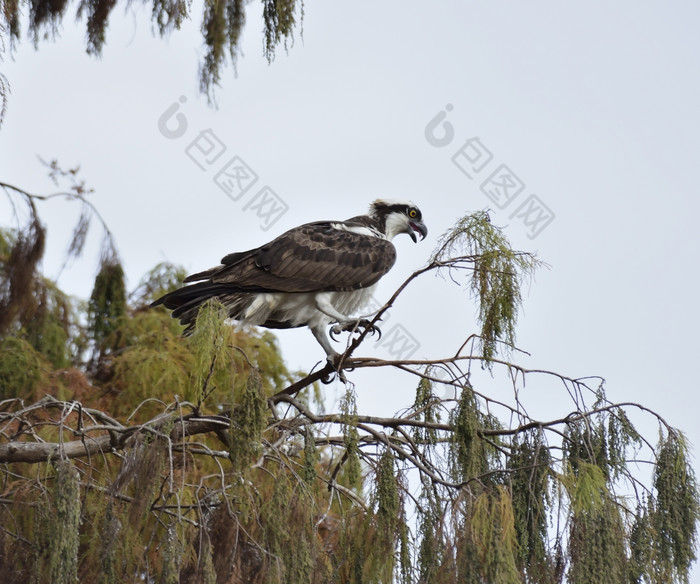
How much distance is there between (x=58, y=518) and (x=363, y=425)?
1.66 meters

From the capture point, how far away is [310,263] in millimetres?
6641

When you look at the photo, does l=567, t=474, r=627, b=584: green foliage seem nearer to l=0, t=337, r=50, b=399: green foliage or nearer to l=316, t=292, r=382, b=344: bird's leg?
l=316, t=292, r=382, b=344: bird's leg

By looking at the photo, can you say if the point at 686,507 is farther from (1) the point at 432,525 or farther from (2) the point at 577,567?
(1) the point at 432,525

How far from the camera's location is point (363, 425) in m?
5.07

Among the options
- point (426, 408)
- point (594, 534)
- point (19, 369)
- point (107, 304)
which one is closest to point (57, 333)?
point (107, 304)

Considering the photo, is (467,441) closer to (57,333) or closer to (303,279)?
(303,279)

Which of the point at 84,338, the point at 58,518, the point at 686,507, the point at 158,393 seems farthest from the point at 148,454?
the point at 84,338

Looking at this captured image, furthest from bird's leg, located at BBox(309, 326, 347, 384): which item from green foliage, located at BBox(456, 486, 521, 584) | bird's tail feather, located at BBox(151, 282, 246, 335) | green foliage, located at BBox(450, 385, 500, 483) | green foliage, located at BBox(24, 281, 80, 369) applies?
green foliage, located at BBox(24, 281, 80, 369)

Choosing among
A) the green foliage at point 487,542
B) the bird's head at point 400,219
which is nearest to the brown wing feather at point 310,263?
the bird's head at point 400,219

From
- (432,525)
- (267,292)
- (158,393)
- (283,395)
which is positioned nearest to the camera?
(432,525)

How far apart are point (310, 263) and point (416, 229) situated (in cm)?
120

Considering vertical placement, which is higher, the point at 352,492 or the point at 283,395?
the point at 283,395

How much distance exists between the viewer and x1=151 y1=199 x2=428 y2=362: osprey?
6.40 meters

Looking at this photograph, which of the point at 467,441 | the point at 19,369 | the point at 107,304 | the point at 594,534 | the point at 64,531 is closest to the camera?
the point at 64,531
